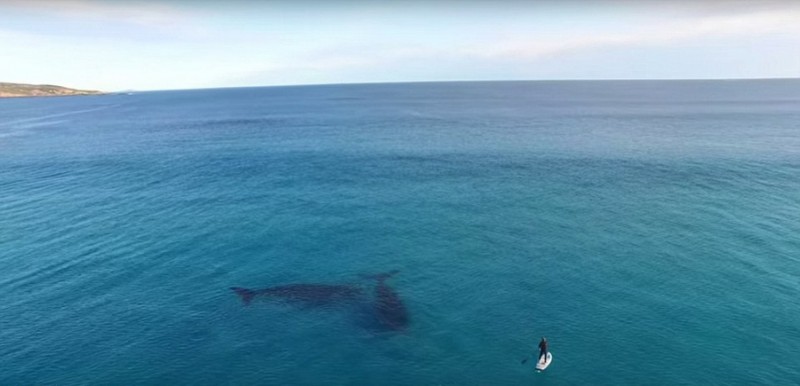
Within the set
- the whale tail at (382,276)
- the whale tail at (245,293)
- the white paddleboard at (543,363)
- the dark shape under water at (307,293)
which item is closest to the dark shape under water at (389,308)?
the whale tail at (382,276)

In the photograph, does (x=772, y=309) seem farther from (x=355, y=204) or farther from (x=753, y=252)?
(x=355, y=204)

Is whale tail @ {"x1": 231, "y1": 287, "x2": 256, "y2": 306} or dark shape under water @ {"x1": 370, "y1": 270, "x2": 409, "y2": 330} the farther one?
whale tail @ {"x1": 231, "y1": 287, "x2": 256, "y2": 306}

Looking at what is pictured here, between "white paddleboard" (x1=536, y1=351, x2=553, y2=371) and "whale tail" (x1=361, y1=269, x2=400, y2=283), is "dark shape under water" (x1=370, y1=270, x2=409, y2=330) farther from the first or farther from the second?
"white paddleboard" (x1=536, y1=351, x2=553, y2=371)

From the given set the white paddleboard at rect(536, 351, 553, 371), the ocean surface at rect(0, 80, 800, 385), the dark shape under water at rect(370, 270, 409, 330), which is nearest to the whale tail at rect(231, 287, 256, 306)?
the ocean surface at rect(0, 80, 800, 385)

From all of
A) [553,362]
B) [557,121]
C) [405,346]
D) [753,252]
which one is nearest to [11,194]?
[405,346]

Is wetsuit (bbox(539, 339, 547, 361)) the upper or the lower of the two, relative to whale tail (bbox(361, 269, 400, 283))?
upper
